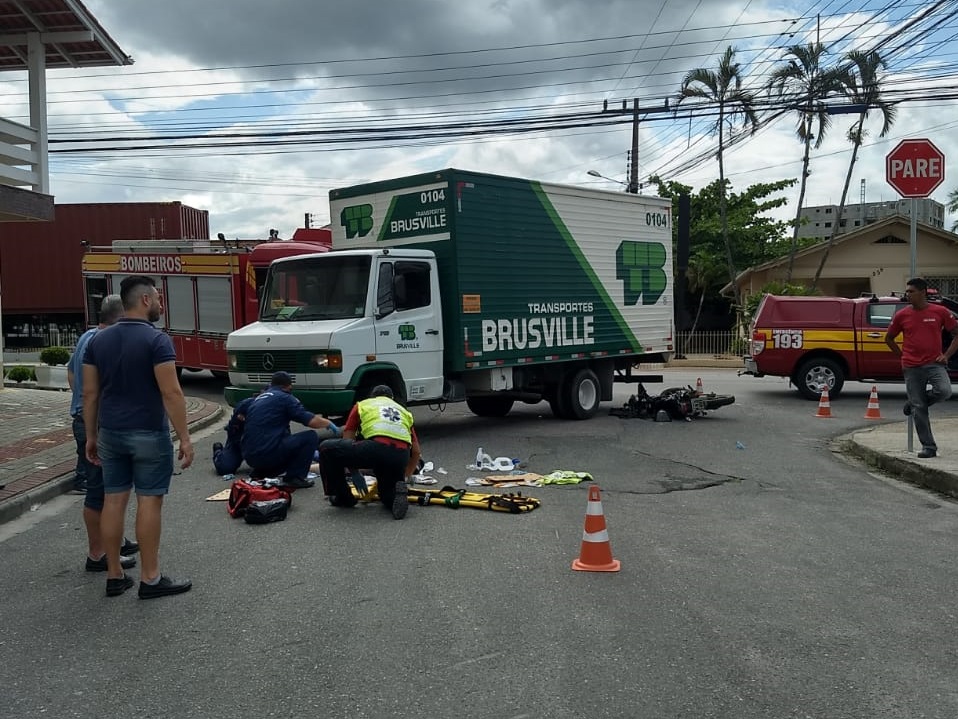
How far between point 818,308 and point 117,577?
14713 millimetres

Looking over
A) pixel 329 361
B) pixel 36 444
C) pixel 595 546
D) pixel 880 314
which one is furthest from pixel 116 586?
pixel 880 314

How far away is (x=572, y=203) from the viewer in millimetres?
13680

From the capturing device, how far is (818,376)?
17094 mm

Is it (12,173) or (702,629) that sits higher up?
(12,173)

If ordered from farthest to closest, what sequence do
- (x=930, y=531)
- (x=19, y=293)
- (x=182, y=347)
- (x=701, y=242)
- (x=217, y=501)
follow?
(x=701, y=242) → (x=19, y=293) → (x=182, y=347) → (x=217, y=501) → (x=930, y=531)

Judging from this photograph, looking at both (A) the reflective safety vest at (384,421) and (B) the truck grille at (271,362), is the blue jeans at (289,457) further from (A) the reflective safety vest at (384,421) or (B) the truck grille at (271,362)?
(B) the truck grille at (271,362)

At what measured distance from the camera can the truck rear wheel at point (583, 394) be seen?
13.9 meters

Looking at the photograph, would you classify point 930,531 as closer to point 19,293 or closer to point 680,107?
point 680,107

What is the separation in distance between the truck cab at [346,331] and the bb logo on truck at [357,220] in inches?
52.4

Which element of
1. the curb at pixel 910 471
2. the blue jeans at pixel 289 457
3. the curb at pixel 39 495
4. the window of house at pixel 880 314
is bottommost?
the curb at pixel 910 471

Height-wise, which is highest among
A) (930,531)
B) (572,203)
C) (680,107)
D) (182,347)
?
(680,107)

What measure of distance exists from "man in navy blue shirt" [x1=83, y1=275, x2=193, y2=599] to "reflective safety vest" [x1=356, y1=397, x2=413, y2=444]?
2.32 m

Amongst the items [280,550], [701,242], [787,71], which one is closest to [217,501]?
[280,550]

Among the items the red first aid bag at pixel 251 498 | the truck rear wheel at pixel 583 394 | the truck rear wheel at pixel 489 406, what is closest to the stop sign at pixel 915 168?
the truck rear wheel at pixel 583 394
